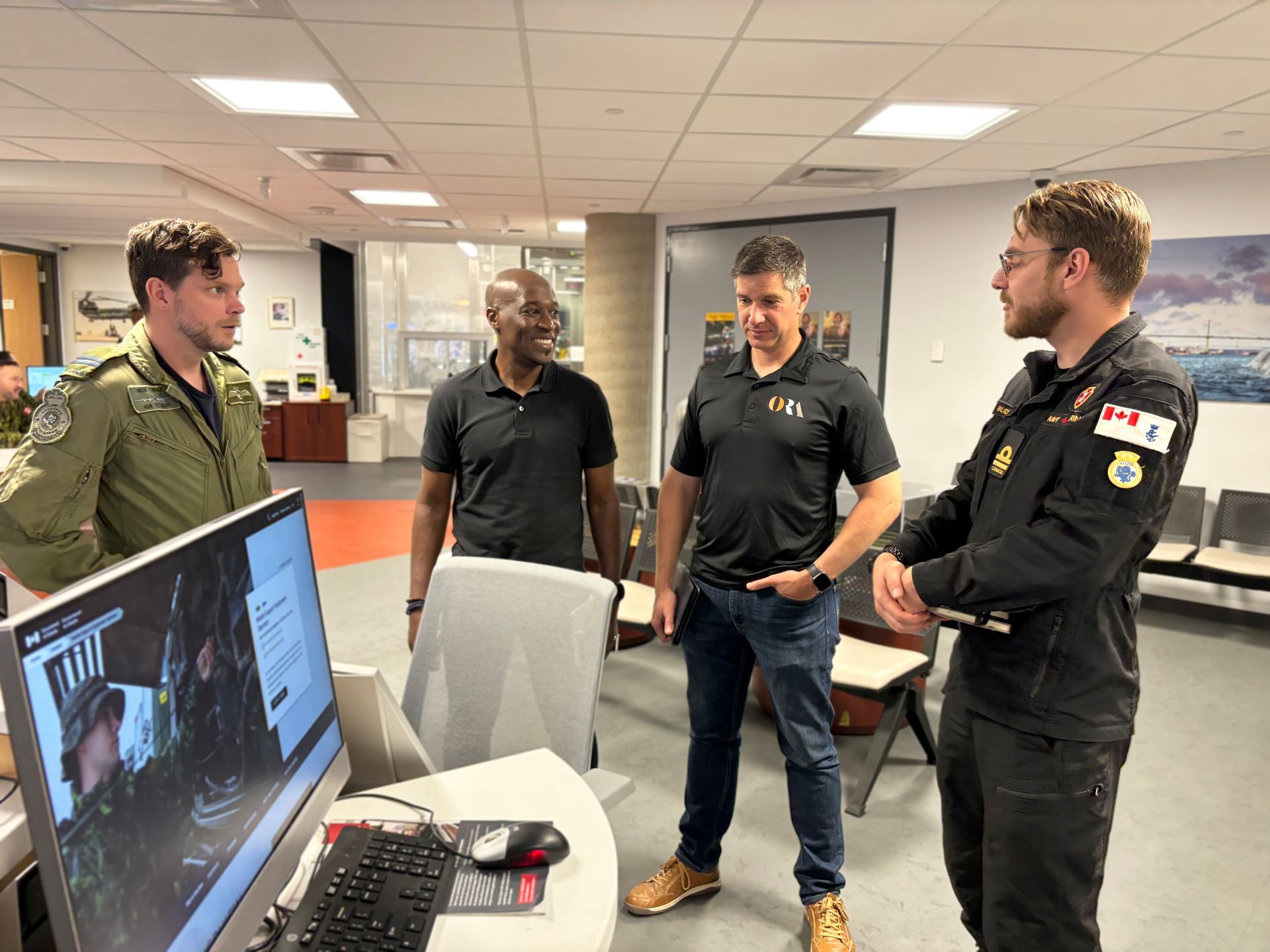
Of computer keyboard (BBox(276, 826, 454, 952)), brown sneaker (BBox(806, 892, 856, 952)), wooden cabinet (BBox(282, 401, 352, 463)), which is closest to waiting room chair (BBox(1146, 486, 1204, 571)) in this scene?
brown sneaker (BBox(806, 892, 856, 952))

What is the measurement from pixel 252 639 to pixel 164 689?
18 centimetres

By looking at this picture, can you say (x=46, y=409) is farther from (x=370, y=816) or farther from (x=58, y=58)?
(x=58, y=58)

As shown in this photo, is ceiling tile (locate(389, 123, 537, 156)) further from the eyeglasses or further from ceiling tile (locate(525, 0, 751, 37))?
the eyeglasses

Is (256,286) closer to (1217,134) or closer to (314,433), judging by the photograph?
(314,433)

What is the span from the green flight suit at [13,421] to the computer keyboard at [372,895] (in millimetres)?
4929

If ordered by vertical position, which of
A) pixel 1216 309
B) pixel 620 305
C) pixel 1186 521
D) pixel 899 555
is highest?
pixel 620 305

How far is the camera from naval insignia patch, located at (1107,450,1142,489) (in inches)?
50.7

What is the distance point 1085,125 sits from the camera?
14.5ft

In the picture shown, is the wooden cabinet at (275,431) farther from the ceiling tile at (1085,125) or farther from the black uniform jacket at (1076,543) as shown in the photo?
the black uniform jacket at (1076,543)

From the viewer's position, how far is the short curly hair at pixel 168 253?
5.84 feet

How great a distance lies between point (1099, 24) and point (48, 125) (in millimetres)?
5801

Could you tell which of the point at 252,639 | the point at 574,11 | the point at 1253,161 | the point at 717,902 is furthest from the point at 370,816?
the point at 1253,161

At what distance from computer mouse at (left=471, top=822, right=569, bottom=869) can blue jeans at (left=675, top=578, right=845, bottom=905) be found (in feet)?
→ 3.18

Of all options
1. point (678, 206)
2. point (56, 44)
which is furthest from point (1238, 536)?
point (56, 44)
